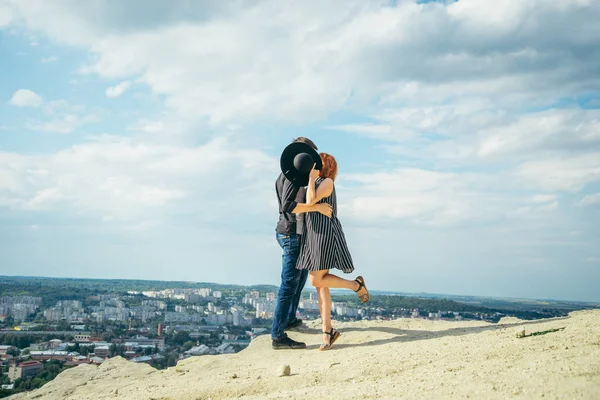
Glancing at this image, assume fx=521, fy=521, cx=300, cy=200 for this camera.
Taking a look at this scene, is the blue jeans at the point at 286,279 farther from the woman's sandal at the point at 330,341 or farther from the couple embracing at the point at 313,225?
the woman's sandal at the point at 330,341

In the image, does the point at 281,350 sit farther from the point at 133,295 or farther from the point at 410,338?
the point at 133,295

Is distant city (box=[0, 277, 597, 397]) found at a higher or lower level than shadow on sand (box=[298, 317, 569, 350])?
lower

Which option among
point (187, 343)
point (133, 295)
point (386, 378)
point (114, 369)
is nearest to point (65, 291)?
point (133, 295)

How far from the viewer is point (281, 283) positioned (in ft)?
27.1

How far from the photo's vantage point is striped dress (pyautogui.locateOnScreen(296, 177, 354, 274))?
25.0 ft

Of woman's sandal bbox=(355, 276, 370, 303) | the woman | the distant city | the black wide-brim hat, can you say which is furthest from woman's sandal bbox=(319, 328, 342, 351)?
the distant city

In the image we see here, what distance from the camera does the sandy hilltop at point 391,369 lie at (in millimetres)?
4422

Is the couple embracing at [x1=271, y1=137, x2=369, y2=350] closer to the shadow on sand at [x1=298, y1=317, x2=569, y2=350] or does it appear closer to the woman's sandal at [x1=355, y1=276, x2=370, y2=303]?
the woman's sandal at [x1=355, y1=276, x2=370, y2=303]

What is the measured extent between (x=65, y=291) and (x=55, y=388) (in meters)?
56.3

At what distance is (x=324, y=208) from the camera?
25.1 ft

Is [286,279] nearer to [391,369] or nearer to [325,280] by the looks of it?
[325,280]

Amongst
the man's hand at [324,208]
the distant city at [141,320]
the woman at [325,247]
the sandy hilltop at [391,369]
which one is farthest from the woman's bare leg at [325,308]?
the distant city at [141,320]

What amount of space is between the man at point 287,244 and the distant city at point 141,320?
7.57 metres

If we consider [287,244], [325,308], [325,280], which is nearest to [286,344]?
[325,308]
